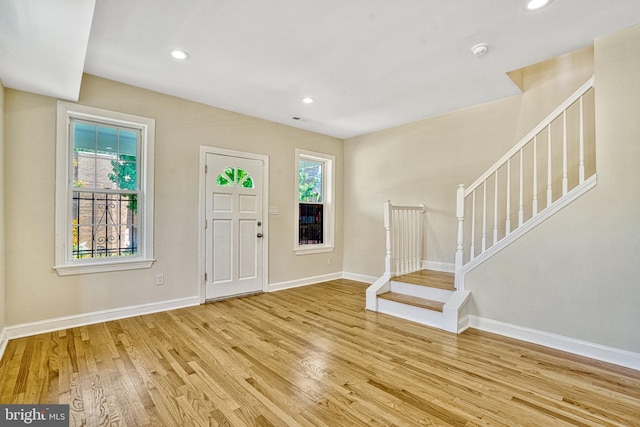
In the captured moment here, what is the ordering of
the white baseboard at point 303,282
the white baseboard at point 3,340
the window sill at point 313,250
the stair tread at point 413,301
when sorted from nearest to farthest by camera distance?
1. the white baseboard at point 3,340
2. the stair tread at point 413,301
3. the white baseboard at point 303,282
4. the window sill at point 313,250

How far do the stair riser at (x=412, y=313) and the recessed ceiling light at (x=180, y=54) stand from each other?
3.33m

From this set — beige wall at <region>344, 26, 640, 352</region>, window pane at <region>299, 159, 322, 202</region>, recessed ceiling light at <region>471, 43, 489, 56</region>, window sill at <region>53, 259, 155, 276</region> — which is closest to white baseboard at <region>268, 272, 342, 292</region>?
window pane at <region>299, 159, 322, 202</region>

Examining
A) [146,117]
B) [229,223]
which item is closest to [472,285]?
[229,223]

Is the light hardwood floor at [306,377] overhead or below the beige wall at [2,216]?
below

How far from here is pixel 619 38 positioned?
2.46 meters

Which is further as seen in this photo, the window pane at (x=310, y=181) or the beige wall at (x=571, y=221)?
the window pane at (x=310, y=181)

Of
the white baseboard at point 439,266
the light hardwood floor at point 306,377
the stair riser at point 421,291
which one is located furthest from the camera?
the white baseboard at point 439,266

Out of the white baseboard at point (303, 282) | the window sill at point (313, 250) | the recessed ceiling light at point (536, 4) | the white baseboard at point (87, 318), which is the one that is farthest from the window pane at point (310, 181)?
the recessed ceiling light at point (536, 4)

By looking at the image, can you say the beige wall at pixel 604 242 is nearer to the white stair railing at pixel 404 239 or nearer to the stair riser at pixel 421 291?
the stair riser at pixel 421 291

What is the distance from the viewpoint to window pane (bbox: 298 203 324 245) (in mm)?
5281

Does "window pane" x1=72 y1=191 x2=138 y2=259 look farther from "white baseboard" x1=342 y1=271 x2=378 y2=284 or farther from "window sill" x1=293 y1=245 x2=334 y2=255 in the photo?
"white baseboard" x1=342 y1=271 x2=378 y2=284

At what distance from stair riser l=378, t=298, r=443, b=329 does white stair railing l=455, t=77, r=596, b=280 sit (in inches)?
19.1

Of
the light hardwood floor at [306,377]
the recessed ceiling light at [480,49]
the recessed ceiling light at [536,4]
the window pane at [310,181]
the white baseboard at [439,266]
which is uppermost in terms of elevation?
the recessed ceiling light at [536,4]

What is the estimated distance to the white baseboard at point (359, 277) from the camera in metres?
5.32
